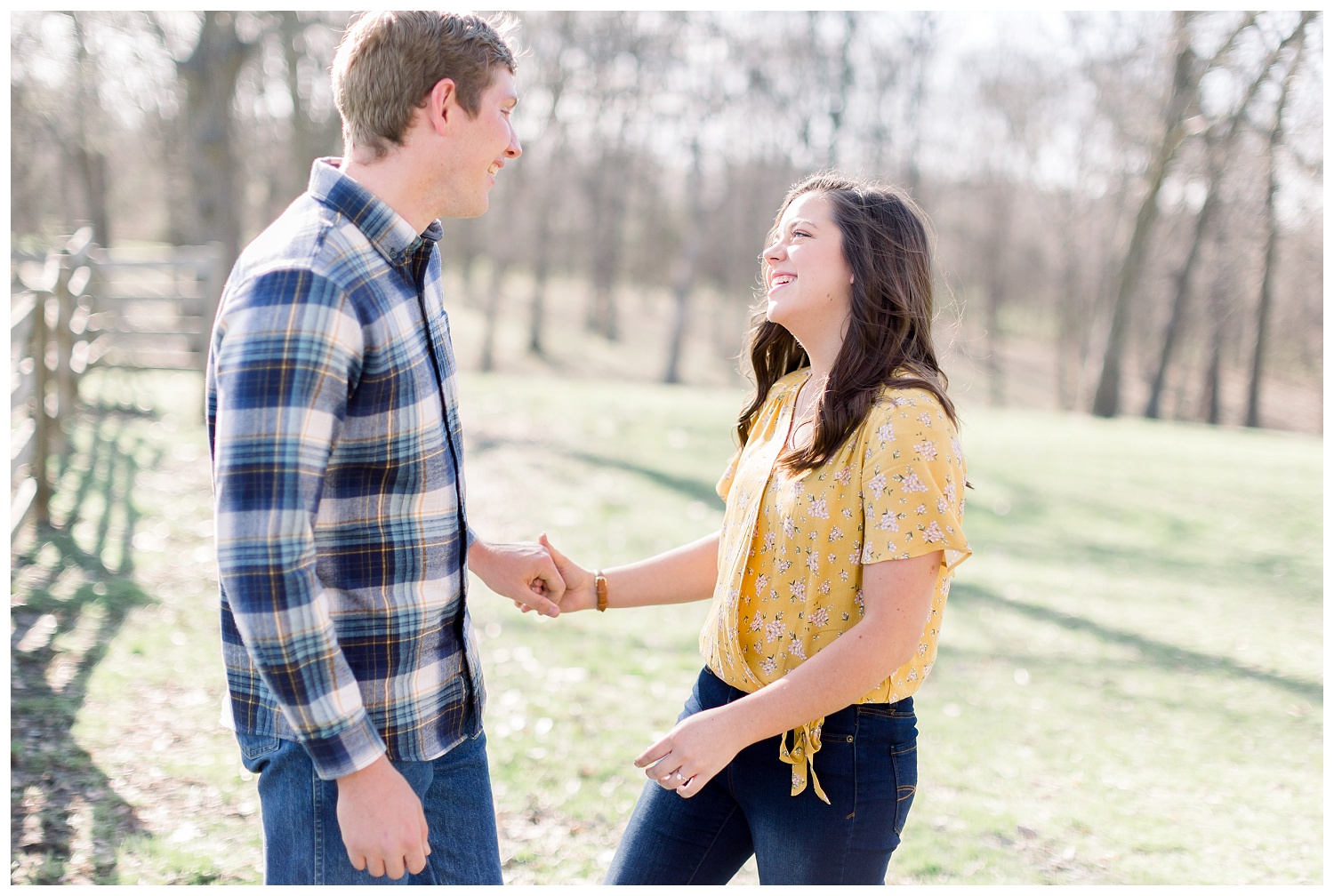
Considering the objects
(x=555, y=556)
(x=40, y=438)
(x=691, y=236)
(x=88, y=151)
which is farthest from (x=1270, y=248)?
(x=88, y=151)

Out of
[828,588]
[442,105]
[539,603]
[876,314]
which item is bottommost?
[539,603]

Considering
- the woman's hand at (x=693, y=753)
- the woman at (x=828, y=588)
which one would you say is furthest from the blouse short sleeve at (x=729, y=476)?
the woman's hand at (x=693, y=753)

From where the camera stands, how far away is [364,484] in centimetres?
179

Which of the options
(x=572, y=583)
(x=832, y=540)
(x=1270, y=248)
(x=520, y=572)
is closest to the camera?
(x=832, y=540)

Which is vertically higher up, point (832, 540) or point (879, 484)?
point (879, 484)

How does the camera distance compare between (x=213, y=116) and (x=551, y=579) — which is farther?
(x=213, y=116)

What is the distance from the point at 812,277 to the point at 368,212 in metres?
0.91

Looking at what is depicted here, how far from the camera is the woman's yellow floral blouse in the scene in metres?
1.92

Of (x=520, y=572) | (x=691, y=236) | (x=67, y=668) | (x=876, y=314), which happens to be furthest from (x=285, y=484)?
(x=691, y=236)

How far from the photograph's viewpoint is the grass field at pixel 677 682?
4.04 meters

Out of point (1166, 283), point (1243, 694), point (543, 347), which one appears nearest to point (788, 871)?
point (1243, 694)

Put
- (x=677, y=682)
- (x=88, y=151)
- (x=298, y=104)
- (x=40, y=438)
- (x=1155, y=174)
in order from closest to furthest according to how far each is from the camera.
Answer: (x=677, y=682), (x=40, y=438), (x=298, y=104), (x=1155, y=174), (x=88, y=151)

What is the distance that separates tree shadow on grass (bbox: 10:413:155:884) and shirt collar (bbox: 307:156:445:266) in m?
2.74

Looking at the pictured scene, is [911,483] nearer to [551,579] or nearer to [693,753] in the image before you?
[693,753]
